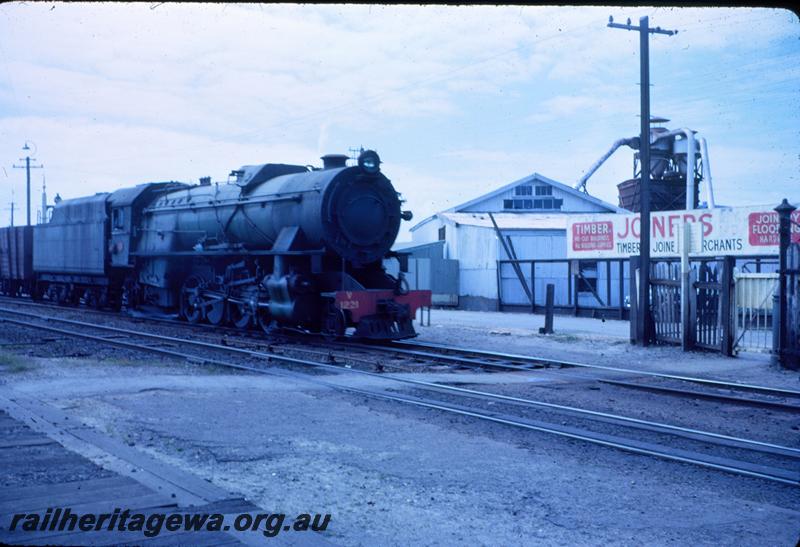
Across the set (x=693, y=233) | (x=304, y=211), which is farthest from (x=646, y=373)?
(x=693, y=233)

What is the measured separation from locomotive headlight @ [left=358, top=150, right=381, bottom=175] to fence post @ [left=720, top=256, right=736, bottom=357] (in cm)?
739

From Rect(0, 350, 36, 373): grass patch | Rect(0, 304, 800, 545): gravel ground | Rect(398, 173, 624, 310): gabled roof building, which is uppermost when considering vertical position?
Rect(398, 173, 624, 310): gabled roof building

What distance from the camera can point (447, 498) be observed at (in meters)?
5.58

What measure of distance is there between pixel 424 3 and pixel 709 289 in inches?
548

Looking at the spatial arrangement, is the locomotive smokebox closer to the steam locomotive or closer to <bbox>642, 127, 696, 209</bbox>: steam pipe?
the steam locomotive

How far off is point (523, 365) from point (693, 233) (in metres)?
17.1

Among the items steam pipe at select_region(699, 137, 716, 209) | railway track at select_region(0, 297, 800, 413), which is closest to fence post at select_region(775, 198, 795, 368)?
railway track at select_region(0, 297, 800, 413)

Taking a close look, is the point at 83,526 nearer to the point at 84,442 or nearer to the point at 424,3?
the point at 84,442

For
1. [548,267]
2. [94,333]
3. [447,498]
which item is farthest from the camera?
[548,267]

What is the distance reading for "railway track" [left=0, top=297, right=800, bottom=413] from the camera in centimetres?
1030

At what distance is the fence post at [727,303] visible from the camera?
14891 millimetres

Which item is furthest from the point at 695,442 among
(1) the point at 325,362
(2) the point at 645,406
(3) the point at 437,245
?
(3) the point at 437,245

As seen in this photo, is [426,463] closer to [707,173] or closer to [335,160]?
[335,160]

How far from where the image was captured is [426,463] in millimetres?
6578
